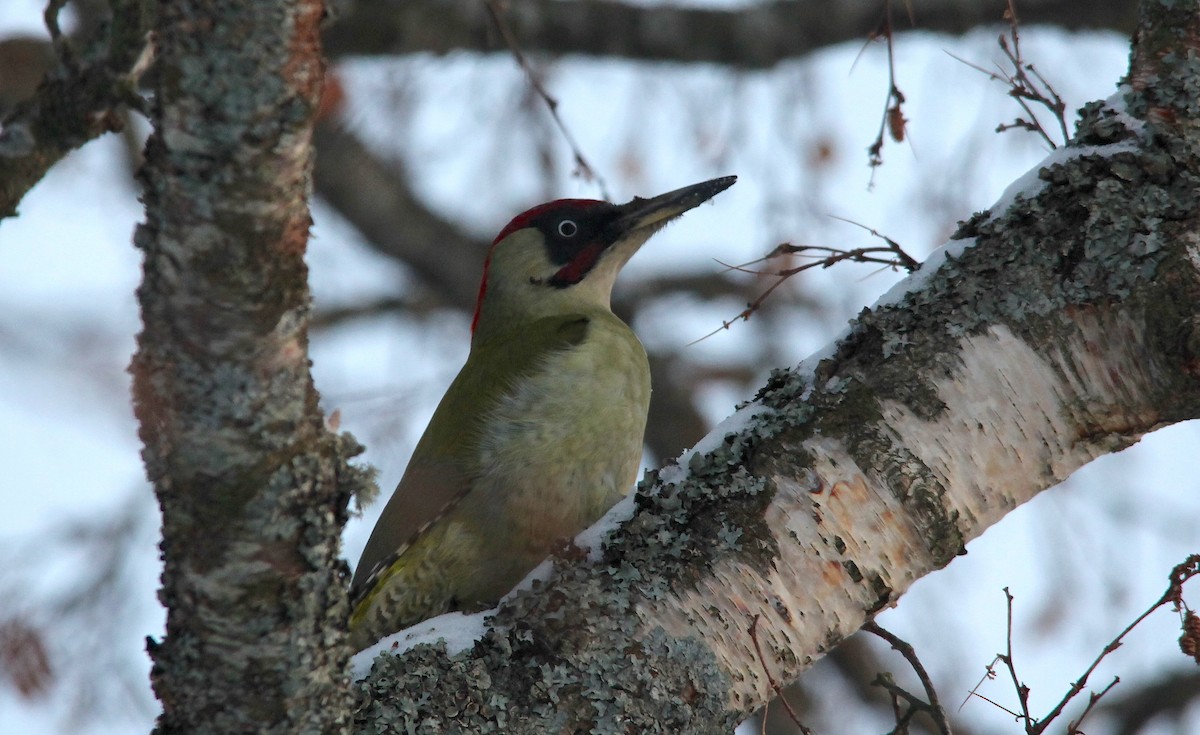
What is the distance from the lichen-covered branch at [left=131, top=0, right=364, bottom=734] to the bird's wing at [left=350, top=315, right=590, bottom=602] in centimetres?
145

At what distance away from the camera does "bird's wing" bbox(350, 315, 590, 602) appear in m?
3.37

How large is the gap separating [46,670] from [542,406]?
6.73ft

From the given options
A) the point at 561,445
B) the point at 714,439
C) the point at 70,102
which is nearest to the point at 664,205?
the point at 561,445

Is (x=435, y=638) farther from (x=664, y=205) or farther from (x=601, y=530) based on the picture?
(x=664, y=205)

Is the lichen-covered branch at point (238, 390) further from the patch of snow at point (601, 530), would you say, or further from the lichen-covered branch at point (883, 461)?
the patch of snow at point (601, 530)

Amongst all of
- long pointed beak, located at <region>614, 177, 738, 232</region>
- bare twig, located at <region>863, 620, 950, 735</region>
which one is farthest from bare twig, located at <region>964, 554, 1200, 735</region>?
long pointed beak, located at <region>614, 177, 738, 232</region>

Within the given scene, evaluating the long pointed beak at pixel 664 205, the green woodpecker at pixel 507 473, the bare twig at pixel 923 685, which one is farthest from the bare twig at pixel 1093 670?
the long pointed beak at pixel 664 205

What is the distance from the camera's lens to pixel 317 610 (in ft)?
5.97

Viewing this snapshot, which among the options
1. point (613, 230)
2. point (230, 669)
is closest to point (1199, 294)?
point (230, 669)

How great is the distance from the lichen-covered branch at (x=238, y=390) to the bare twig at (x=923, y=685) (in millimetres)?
1079

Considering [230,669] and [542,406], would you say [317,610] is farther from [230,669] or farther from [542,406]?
[542,406]

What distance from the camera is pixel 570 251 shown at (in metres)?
4.52

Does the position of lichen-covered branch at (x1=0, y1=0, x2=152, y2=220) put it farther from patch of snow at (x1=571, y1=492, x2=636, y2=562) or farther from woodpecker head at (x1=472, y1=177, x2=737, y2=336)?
woodpecker head at (x1=472, y1=177, x2=737, y2=336)

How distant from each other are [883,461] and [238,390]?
1186mm
